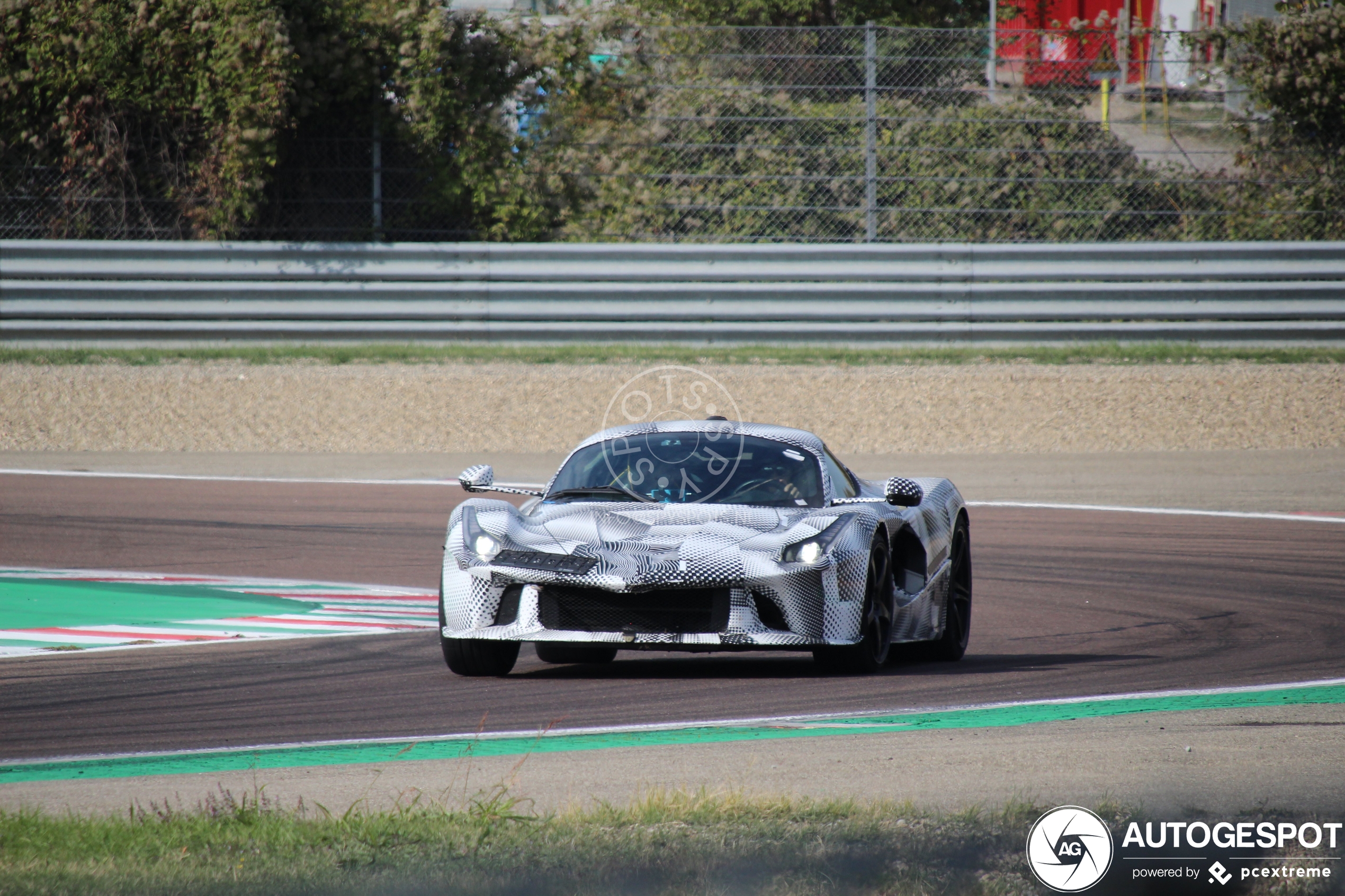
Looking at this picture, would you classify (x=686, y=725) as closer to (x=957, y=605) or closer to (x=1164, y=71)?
(x=957, y=605)

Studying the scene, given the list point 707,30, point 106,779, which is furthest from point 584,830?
point 707,30

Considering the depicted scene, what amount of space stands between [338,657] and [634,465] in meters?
1.69

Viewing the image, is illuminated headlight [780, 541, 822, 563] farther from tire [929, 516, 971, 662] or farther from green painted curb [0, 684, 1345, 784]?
tire [929, 516, 971, 662]

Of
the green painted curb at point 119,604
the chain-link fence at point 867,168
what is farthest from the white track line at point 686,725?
the chain-link fence at point 867,168

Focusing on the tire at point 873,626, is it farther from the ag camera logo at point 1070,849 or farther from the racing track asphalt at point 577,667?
the ag camera logo at point 1070,849

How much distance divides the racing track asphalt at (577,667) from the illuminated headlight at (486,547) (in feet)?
1.87

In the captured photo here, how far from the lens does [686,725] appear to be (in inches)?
262

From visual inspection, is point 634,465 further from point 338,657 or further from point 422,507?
point 422,507

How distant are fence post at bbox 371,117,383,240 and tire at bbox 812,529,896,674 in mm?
13573

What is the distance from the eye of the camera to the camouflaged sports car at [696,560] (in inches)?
290

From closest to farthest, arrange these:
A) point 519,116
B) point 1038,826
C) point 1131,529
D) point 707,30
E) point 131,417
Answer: point 1038,826 < point 1131,529 < point 131,417 < point 707,30 < point 519,116

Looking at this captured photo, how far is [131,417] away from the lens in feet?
61.2

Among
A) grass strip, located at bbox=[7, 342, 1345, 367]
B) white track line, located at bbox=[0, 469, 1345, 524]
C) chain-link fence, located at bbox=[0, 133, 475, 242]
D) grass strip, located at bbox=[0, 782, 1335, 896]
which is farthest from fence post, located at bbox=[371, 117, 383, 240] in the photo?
grass strip, located at bbox=[0, 782, 1335, 896]

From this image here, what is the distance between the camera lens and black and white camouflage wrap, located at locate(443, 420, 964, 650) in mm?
7355
